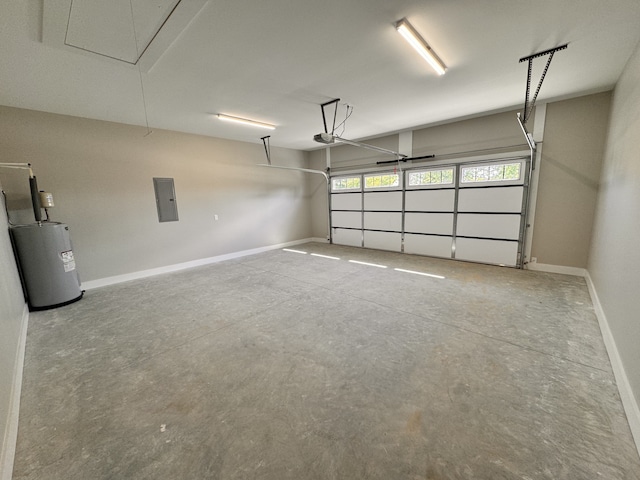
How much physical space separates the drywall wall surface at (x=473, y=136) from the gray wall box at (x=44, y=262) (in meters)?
6.56

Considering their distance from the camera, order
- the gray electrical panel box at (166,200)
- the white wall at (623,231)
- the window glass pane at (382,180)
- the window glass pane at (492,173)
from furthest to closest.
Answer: the window glass pane at (382,180) → the gray electrical panel box at (166,200) → the window glass pane at (492,173) → the white wall at (623,231)

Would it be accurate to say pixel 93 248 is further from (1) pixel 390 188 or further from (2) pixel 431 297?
(1) pixel 390 188

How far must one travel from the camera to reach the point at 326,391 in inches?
71.6

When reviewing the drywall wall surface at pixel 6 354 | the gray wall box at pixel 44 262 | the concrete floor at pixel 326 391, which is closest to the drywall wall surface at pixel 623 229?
the concrete floor at pixel 326 391

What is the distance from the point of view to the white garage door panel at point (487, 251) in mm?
4762

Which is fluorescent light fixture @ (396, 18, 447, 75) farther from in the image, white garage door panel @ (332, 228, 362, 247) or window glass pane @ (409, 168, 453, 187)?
white garage door panel @ (332, 228, 362, 247)

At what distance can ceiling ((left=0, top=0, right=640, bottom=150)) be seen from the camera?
6.18ft

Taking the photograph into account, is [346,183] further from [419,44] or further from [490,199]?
[419,44]

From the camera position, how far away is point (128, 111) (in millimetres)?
3822

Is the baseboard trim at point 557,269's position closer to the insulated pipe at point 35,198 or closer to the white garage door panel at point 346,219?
the white garage door panel at point 346,219

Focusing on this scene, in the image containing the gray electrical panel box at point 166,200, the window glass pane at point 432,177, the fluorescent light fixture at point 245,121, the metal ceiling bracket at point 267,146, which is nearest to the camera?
the fluorescent light fixture at point 245,121

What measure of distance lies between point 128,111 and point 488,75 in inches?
201

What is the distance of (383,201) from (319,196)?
2.21 m

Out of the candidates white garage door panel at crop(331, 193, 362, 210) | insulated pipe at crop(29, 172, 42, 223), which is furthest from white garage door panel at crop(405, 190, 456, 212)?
insulated pipe at crop(29, 172, 42, 223)
